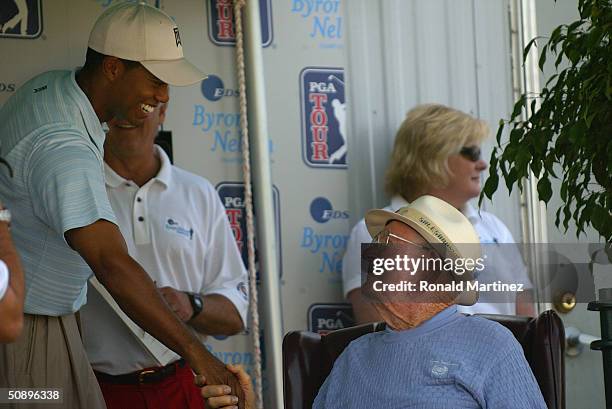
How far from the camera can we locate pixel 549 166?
356cm

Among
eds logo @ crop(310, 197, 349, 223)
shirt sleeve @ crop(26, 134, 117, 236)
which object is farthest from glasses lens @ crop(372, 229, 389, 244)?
eds logo @ crop(310, 197, 349, 223)

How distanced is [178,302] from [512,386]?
1751mm

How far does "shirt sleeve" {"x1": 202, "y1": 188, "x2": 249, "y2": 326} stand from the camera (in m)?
4.84

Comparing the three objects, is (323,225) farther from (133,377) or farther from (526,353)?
(526,353)

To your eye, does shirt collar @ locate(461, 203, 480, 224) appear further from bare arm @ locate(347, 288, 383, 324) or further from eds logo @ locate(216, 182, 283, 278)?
eds logo @ locate(216, 182, 283, 278)

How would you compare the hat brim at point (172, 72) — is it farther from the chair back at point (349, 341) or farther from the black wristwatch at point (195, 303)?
the black wristwatch at point (195, 303)

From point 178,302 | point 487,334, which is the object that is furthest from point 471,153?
point 487,334

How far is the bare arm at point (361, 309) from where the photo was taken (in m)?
4.98

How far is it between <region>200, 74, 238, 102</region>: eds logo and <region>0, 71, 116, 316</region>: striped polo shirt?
48.9 inches

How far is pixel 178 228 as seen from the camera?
189 inches

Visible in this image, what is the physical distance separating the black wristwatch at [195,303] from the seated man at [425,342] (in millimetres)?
1073

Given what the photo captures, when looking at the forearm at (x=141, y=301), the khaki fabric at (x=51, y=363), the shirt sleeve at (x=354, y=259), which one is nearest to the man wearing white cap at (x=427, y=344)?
the forearm at (x=141, y=301)

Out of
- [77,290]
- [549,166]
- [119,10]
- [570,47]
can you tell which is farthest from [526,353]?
[119,10]

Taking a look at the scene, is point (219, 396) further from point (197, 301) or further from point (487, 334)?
point (197, 301)
